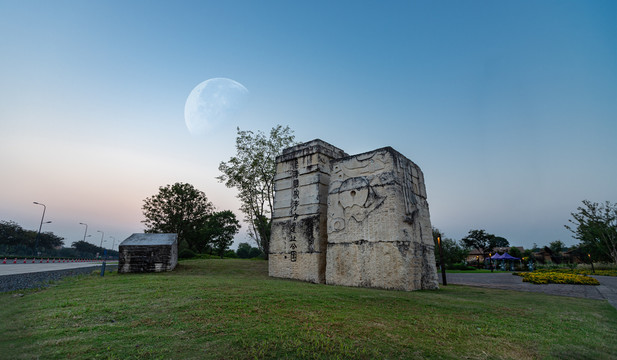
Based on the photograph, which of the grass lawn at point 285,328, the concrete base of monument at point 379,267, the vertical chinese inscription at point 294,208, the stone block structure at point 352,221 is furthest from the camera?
the vertical chinese inscription at point 294,208

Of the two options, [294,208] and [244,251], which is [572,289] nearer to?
[294,208]

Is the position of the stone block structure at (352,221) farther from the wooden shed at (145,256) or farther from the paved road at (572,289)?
the wooden shed at (145,256)

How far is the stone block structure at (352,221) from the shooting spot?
10.3 meters

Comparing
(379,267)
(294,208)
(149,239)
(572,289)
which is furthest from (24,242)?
(572,289)

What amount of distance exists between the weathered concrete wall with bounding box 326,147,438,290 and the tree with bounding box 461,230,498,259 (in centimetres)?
5809

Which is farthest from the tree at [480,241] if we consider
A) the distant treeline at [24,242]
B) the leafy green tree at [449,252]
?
the distant treeline at [24,242]

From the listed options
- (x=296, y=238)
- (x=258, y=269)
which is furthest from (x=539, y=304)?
(x=258, y=269)

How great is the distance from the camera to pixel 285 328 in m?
4.45

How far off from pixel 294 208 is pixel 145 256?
25.9 ft

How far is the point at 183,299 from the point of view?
19.8ft

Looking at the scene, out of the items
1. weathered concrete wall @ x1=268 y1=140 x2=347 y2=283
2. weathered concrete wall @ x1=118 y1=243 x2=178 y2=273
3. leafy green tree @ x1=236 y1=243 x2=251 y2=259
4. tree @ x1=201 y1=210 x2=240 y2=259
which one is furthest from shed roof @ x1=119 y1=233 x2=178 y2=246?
leafy green tree @ x1=236 y1=243 x2=251 y2=259

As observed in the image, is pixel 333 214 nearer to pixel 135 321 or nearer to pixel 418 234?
pixel 418 234

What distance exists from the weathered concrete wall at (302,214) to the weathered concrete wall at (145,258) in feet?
17.6

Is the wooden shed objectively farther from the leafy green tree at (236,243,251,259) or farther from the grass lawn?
the leafy green tree at (236,243,251,259)
